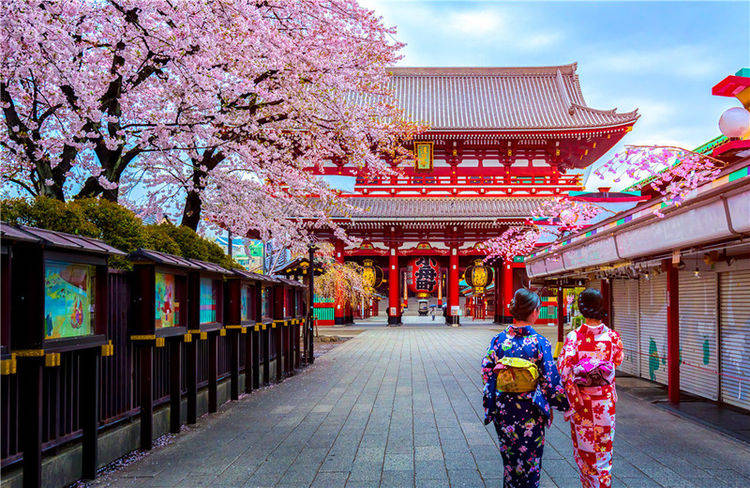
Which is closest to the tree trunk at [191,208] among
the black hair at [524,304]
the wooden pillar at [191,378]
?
the wooden pillar at [191,378]

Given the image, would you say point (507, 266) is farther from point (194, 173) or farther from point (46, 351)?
point (46, 351)

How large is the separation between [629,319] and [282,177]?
8.34 m

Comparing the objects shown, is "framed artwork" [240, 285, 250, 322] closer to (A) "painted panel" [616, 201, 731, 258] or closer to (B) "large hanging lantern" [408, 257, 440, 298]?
(A) "painted panel" [616, 201, 731, 258]

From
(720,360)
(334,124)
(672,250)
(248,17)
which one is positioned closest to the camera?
(672,250)

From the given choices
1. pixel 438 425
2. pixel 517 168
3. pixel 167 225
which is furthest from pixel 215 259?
pixel 517 168

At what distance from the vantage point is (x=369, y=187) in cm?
3259

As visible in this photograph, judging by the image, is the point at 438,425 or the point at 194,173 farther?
the point at 194,173

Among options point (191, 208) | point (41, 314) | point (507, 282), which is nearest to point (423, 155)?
point (507, 282)

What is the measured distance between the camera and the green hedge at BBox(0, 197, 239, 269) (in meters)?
5.72

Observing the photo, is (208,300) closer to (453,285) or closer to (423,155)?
(423,155)

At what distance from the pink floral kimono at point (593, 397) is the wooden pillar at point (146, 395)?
170 inches

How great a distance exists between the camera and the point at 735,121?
284 inches

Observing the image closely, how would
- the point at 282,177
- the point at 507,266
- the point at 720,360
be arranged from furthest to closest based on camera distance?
the point at 507,266 → the point at 282,177 → the point at 720,360

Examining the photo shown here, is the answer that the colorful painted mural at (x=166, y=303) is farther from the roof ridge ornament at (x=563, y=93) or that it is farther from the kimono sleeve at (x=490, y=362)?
the roof ridge ornament at (x=563, y=93)
